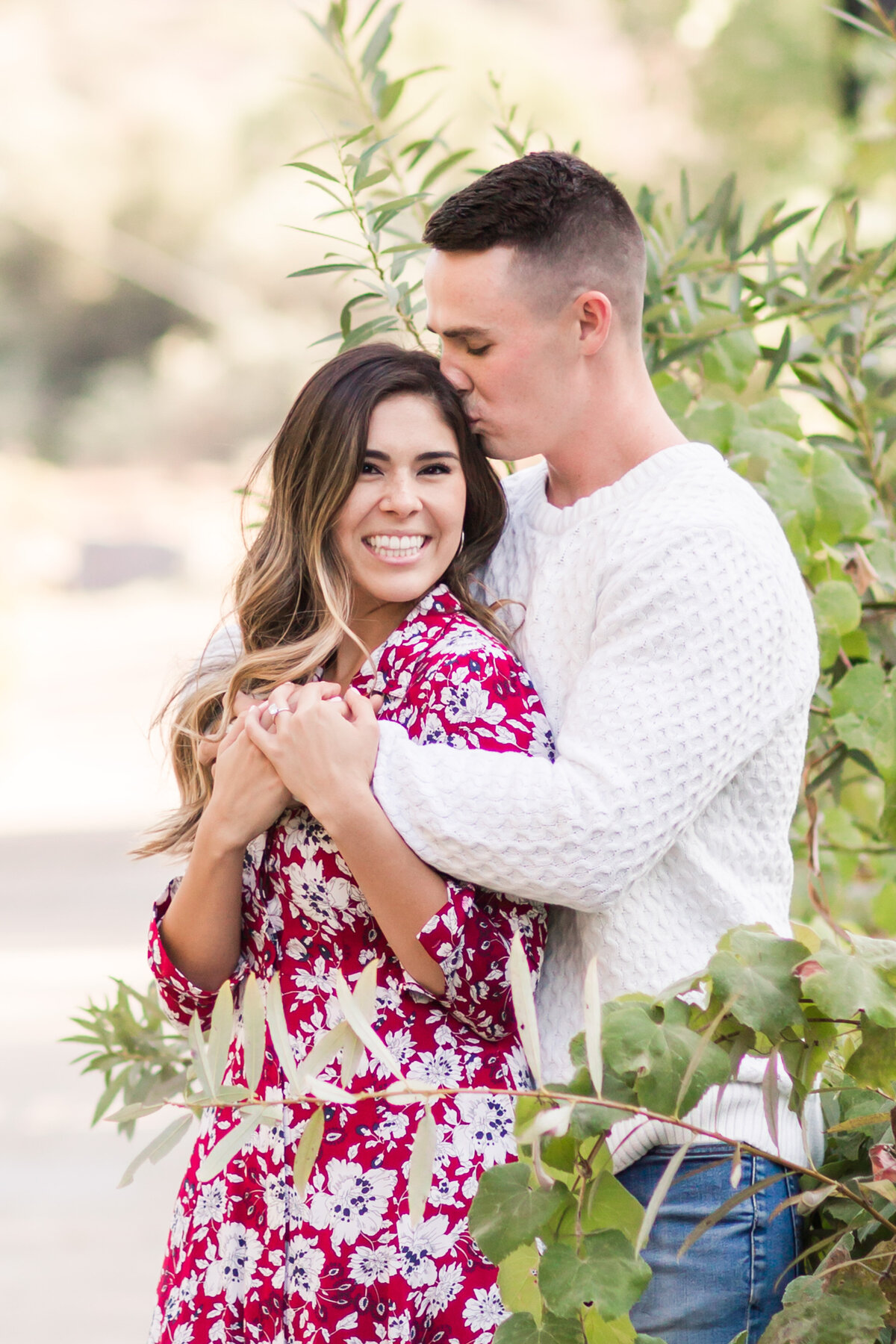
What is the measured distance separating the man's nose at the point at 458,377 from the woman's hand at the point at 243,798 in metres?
0.41

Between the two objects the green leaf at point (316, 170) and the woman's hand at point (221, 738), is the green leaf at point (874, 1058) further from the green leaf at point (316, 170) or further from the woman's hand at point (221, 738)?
the green leaf at point (316, 170)

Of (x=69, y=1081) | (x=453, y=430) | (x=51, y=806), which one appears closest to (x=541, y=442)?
(x=453, y=430)

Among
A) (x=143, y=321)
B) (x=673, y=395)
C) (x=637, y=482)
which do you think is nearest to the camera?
(x=637, y=482)

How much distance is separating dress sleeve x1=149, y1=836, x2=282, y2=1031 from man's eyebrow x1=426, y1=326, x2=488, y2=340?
0.57 m

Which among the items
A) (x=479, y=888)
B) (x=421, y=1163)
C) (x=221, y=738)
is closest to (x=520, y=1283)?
(x=421, y=1163)

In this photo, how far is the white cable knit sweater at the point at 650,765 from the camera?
1.26 m

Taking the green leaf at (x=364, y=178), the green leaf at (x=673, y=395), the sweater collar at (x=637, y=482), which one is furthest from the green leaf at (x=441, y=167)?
the sweater collar at (x=637, y=482)

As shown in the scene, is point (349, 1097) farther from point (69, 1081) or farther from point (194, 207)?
point (194, 207)

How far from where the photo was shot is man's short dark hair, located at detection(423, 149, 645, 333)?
5.00 feet

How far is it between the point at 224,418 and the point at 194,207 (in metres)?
2.59

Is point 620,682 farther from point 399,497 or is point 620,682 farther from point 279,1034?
point 279,1034

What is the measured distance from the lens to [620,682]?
129 centimetres

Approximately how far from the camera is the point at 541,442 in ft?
5.07

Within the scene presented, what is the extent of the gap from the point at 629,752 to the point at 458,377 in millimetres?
508
